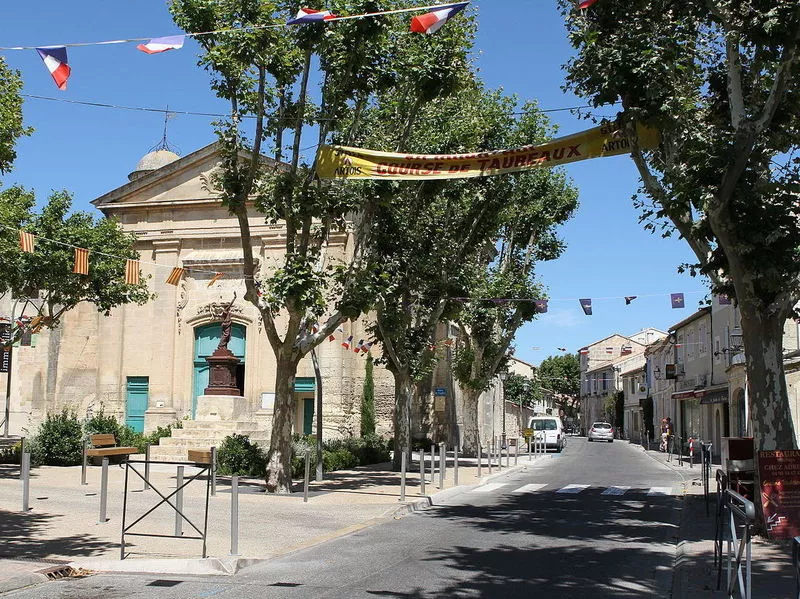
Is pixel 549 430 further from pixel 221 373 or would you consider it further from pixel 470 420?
pixel 221 373

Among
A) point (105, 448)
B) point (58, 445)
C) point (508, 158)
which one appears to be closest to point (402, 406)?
point (105, 448)

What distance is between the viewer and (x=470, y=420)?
116ft

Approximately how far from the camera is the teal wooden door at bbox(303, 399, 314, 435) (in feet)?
108

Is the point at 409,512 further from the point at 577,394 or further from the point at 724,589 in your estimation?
the point at 577,394

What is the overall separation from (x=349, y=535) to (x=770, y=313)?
6496 millimetres

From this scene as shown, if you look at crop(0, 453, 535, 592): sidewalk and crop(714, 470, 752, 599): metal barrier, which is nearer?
crop(714, 470, 752, 599): metal barrier

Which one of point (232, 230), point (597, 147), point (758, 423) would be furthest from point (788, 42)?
point (232, 230)

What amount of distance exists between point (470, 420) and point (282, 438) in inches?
753

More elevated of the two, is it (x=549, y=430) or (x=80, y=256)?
(x=80, y=256)

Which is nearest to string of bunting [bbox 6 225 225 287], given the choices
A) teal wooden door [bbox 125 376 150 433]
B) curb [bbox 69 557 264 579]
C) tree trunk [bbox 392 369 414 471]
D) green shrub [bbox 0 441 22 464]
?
green shrub [bbox 0 441 22 464]

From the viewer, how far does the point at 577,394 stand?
116438mm

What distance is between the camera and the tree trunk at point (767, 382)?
1093 cm

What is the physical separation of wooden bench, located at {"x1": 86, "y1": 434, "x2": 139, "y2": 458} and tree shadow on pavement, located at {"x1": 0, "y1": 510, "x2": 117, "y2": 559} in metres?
6.21

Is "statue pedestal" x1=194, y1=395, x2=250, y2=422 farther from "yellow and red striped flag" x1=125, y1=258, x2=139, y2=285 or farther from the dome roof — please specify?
the dome roof
